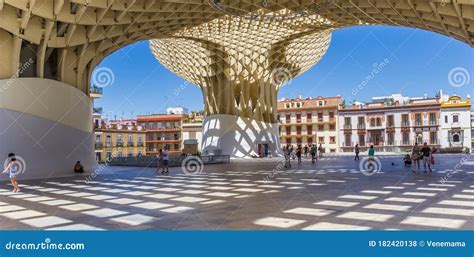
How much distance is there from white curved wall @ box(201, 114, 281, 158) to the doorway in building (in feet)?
2.00

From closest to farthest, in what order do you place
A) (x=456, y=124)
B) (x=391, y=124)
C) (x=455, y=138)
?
1. (x=456, y=124)
2. (x=455, y=138)
3. (x=391, y=124)

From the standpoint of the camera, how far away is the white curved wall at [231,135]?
4809cm

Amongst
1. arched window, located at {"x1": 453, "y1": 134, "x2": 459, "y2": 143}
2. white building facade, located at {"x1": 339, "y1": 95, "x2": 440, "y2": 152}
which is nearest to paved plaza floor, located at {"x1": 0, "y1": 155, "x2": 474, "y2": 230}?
white building facade, located at {"x1": 339, "y1": 95, "x2": 440, "y2": 152}

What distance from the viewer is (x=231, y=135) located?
48375 mm

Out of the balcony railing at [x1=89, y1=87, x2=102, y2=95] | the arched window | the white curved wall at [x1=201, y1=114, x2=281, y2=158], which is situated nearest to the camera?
the white curved wall at [x1=201, y1=114, x2=281, y2=158]

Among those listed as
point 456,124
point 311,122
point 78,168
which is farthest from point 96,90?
point 456,124

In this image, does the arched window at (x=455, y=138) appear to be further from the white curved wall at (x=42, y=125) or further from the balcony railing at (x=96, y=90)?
the white curved wall at (x=42, y=125)

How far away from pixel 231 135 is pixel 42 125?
90.1ft

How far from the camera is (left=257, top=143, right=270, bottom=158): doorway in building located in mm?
51500

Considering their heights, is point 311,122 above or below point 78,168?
above

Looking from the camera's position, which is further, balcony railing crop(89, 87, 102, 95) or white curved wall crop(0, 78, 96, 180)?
balcony railing crop(89, 87, 102, 95)

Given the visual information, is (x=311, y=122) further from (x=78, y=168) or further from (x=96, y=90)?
(x=78, y=168)

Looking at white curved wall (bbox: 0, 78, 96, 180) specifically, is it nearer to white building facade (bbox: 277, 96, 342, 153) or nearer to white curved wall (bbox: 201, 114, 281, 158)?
white curved wall (bbox: 201, 114, 281, 158)

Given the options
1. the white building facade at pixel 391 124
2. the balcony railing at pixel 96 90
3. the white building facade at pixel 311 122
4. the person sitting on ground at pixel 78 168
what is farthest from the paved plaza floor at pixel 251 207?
the white building facade at pixel 311 122
